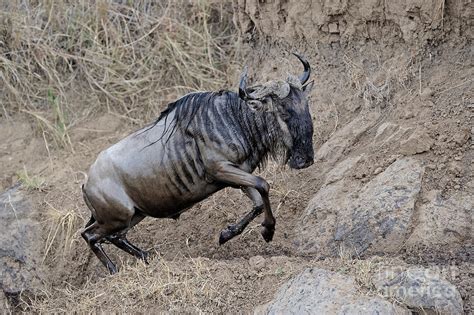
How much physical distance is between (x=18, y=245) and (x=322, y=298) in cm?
361

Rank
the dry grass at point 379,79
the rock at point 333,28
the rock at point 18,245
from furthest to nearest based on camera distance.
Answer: the rock at point 333,28, the rock at point 18,245, the dry grass at point 379,79

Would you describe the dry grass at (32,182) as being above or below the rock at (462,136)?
below

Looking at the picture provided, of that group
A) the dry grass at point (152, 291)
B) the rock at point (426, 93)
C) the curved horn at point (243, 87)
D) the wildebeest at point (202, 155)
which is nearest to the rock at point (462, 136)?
the rock at point (426, 93)

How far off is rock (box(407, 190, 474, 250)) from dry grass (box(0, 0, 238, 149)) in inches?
143

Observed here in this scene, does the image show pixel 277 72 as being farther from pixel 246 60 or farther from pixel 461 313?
pixel 461 313

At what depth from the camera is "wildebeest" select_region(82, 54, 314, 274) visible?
277 inches

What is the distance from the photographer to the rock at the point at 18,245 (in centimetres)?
842

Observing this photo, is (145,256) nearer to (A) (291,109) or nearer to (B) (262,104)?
(B) (262,104)

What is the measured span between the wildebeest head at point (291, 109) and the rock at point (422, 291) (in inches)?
51.4

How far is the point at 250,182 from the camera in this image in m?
6.98

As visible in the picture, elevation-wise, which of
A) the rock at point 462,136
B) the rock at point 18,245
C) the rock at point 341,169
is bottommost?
the rock at point 18,245

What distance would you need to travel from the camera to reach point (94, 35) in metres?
10.3

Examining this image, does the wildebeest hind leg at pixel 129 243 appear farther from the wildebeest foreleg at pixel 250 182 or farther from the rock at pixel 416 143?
the rock at pixel 416 143

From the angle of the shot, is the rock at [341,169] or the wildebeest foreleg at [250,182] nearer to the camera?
the wildebeest foreleg at [250,182]
